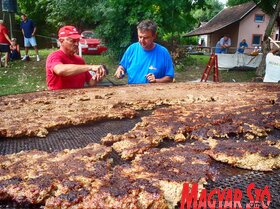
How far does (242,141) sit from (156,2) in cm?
867

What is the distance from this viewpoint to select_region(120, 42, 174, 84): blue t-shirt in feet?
13.3

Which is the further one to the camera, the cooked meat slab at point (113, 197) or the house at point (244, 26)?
the house at point (244, 26)

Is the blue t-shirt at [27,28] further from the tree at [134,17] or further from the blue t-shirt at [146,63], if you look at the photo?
the blue t-shirt at [146,63]

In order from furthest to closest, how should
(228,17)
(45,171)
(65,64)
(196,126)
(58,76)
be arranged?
(228,17) < (58,76) < (65,64) < (196,126) < (45,171)

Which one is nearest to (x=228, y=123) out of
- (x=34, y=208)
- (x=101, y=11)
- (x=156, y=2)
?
(x=34, y=208)

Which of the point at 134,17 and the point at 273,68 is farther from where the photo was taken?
the point at 134,17

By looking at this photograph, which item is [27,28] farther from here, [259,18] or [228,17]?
[259,18]

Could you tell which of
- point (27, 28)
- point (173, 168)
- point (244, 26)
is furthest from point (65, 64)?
point (244, 26)

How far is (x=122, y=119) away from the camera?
2.14 metres

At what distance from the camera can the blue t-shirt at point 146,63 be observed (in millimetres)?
4066

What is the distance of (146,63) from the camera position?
407 cm

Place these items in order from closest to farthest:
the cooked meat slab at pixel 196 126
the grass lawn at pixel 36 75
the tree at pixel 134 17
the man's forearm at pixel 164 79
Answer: the cooked meat slab at pixel 196 126 < the man's forearm at pixel 164 79 < the grass lawn at pixel 36 75 < the tree at pixel 134 17

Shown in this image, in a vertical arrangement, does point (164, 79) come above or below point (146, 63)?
below

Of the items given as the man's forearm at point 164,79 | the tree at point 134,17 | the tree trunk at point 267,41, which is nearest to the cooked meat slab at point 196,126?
the man's forearm at point 164,79
